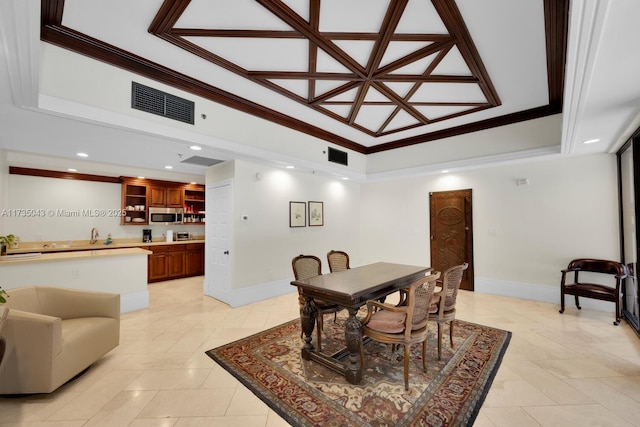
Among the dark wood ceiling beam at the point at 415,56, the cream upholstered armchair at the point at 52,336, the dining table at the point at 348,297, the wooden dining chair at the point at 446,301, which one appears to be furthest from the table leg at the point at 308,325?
the dark wood ceiling beam at the point at 415,56

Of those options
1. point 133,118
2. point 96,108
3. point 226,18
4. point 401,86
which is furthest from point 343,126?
point 96,108

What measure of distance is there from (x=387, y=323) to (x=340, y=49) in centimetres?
268

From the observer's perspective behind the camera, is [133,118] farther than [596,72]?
Yes

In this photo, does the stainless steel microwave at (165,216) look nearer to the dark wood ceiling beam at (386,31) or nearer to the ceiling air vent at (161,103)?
the ceiling air vent at (161,103)

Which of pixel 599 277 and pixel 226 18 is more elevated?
pixel 226 18

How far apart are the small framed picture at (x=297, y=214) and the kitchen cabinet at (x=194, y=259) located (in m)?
2.92

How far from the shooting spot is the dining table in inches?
88.9

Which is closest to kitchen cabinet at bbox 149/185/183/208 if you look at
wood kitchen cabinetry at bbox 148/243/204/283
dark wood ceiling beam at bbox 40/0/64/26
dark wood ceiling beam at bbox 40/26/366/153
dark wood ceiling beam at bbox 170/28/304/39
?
wood kitchen cabinetry at bbox 148/243/204/283

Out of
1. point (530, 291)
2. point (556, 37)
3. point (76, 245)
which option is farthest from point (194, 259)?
point (556, 37)

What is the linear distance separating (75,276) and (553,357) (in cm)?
579

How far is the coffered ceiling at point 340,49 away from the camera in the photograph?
2.06 metres

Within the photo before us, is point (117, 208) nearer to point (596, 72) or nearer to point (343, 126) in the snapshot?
point (343, 126)

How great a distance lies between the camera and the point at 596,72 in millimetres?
1900

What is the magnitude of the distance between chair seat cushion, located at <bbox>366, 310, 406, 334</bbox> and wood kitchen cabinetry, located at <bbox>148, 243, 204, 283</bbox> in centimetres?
535
